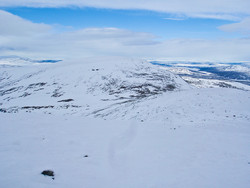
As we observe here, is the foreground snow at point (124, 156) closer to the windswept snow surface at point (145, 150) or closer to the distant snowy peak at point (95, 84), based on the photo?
the windswept snow surface at point (145, 150)

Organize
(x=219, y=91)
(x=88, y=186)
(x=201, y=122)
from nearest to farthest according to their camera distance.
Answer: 1. (x=88, y=186)
2. (x=201, y=122)
3. (x=219, y=91)

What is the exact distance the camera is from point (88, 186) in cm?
719

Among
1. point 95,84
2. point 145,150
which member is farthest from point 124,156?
point 95,84

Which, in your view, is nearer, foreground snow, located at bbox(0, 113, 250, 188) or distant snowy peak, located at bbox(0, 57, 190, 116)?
foreground snow, located at bbox(0, 113, 250, 188)

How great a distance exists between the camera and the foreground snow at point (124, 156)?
25.0ft

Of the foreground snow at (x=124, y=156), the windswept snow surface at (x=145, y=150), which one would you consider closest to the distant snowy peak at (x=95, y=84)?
the windswept snow surface at (x=145, y=150)

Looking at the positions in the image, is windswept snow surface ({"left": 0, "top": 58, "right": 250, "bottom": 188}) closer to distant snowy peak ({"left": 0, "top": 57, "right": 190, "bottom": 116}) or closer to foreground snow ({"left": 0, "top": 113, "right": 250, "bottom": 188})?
foreground snow ({"left": 0, "top": 113, "right": 250, "bottom": 188})

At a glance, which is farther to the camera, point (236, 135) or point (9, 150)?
point (236, 135)

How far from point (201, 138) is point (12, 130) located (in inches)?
592

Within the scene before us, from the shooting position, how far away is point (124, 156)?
1030cm

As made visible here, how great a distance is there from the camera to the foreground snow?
7623 millimetres

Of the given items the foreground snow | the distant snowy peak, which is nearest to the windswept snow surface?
the foreground snow

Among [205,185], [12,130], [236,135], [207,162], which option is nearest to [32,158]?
[12,130]

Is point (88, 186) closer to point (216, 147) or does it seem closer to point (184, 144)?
point (184, 144)
